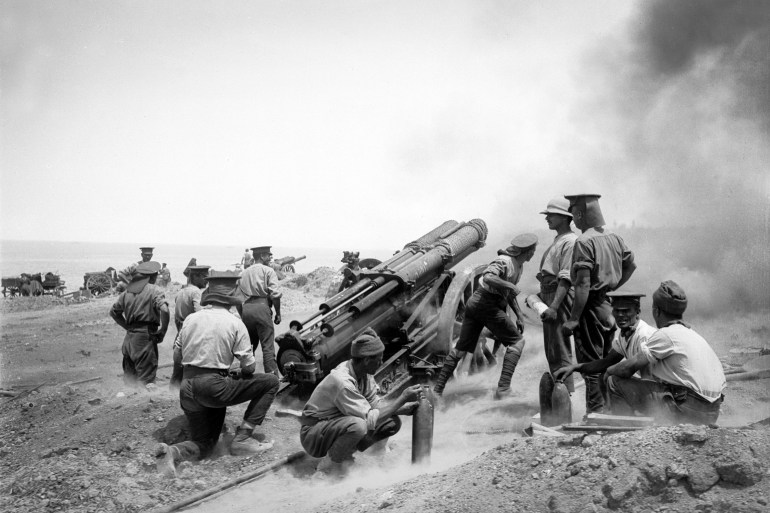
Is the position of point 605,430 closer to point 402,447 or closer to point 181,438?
point 402,447

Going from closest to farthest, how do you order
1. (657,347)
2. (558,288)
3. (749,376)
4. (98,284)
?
(657,347), (558,288), (749,376), (98,284)

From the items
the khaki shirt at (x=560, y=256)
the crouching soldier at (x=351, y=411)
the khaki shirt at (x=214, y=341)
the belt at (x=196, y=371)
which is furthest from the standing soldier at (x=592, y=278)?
the belt at (x=196, y=371)

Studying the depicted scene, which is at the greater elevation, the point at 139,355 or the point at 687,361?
the point at 687,361

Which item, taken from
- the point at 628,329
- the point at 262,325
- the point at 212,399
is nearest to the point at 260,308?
the point at 262,325

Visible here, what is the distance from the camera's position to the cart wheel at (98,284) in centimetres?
2355

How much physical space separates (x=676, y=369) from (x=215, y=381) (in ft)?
12.2

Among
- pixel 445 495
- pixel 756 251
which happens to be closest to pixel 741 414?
pixel 445 495

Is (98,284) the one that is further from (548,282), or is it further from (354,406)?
(354,406)

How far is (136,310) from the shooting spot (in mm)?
8102

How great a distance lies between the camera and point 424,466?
17.5 ft

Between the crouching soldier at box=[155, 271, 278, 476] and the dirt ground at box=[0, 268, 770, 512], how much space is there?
166mm

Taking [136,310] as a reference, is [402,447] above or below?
below

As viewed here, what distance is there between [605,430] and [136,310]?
5.66 metres

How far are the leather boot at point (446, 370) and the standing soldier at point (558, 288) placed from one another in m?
1.25
